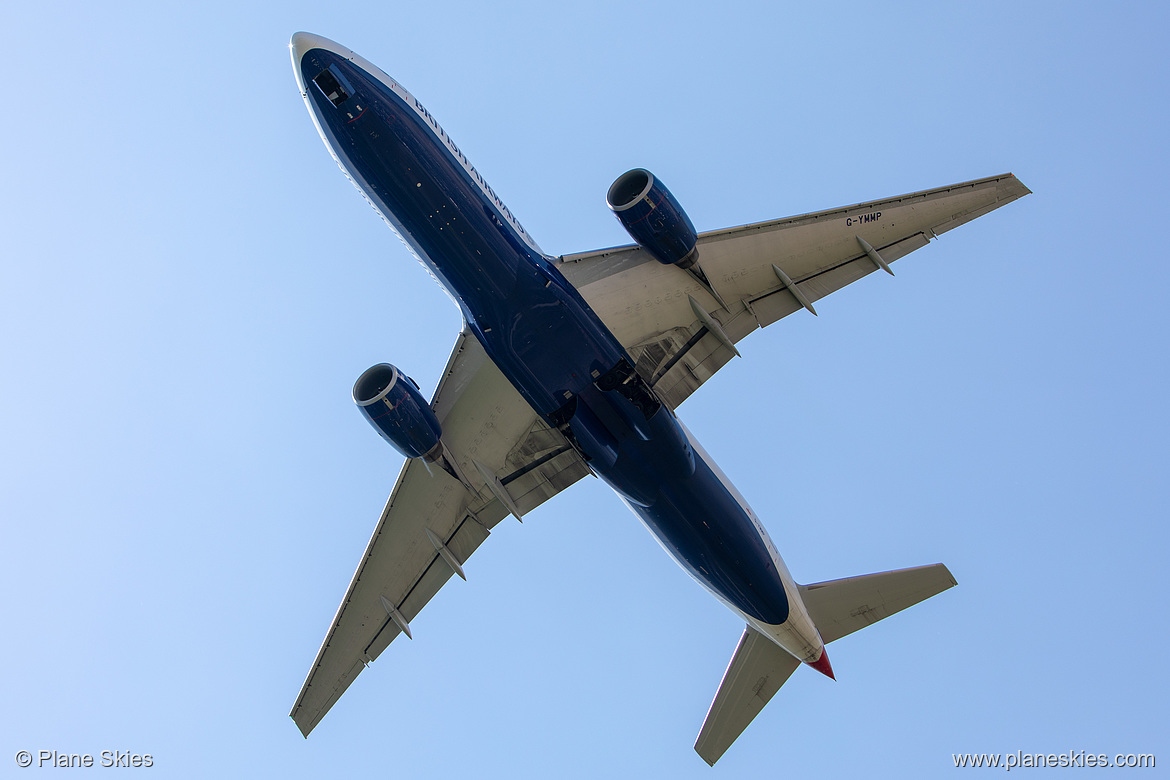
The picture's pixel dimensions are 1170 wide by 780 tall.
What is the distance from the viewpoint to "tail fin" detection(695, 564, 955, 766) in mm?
24656

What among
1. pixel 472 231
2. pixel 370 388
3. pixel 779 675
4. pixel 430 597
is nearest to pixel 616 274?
pixel 472 231

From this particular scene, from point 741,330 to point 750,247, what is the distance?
6.53 ft

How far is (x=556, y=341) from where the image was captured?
823 inches

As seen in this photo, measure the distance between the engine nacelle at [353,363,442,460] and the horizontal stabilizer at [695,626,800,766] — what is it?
10667 millimetres

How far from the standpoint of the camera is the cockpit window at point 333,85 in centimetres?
1847

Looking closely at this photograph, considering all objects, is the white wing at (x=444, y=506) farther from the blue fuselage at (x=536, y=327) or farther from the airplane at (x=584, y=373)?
the blue fuselage at (x=536, y=327)

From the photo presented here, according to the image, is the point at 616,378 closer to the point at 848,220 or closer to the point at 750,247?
the point at 750,247

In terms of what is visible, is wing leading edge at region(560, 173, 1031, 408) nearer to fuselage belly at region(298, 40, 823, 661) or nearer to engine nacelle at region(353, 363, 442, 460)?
fuselage belly at region(298, 40, 823, 661)

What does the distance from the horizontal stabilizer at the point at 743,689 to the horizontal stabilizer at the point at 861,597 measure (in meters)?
1.50

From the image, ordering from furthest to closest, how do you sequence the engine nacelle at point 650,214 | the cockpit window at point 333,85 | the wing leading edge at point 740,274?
the wing leading edge at point 740,274 → the engine nacelle at point 650,214 → the cockpit window at point 333,85

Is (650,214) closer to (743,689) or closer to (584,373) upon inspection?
(584,373)

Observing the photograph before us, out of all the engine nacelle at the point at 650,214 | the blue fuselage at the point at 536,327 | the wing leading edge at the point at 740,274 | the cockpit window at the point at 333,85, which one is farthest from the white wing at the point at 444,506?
the cockpit window at the point at 333,85

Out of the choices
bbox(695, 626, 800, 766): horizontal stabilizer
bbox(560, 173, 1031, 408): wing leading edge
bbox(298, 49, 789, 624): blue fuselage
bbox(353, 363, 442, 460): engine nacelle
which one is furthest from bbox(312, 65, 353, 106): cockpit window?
bbox(695, 626, 800, 766): horizontal stabilizer

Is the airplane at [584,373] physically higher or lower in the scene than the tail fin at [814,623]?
Answer: higher
